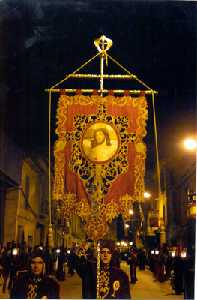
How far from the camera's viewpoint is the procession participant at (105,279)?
671 centimetres

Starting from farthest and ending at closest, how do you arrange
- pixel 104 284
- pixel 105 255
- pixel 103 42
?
pixel 103 42 → pixel 105 255 → pixel 104 284

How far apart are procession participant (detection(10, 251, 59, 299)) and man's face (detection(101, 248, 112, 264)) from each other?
2.94 ft

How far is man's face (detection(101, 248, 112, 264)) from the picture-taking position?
22.5 ft

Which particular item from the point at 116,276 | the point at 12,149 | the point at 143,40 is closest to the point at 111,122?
the point at 143,40

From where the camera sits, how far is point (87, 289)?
6.81m

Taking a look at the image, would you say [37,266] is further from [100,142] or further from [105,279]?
[100,142]

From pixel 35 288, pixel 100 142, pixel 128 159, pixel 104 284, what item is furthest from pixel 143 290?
pixel 100 142

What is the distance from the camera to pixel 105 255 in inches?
271

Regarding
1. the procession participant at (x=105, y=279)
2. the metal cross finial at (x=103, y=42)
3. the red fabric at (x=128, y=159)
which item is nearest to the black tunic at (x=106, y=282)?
the procession participant at (x=105, y=279)

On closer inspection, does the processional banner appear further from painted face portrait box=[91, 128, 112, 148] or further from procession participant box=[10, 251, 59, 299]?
procession participant box=[10, 251, 59, 299]

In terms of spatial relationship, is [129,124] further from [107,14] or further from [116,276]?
[116,276]

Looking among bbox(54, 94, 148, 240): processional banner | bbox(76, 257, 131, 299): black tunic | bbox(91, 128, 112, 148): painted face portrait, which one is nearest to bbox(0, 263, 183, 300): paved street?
bbox(76, 257, 131, 299): black tunic

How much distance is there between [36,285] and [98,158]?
7.42 feet

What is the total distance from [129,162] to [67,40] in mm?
2877
